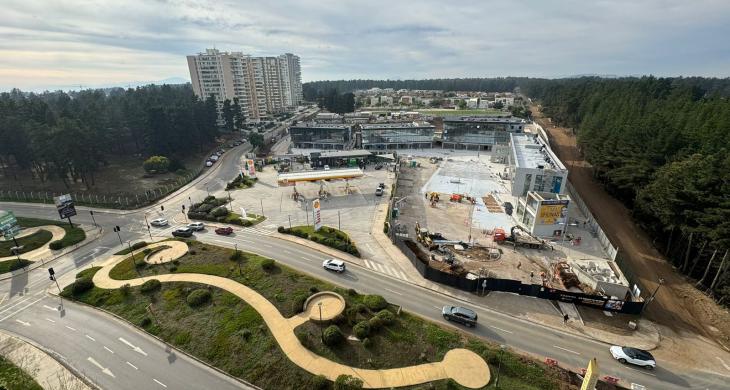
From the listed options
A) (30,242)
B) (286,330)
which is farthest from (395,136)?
(30,242)

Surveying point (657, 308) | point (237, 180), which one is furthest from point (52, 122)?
point (657, 308)

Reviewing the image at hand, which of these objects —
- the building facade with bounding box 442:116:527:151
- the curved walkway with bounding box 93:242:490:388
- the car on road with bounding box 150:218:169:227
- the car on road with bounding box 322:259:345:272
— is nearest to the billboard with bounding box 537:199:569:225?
the curved walkway with bounding box 93:242:490:388

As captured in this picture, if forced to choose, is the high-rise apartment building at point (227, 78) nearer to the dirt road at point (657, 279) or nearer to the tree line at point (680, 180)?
the tree line at point (680, 180)

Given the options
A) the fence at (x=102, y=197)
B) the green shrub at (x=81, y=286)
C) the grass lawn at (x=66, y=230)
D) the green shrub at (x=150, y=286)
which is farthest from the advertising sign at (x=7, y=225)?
the green shrub at (x=150, y=286)

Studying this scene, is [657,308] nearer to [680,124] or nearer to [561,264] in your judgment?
[561,264]

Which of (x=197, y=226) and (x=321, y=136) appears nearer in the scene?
(x=197, y=226)

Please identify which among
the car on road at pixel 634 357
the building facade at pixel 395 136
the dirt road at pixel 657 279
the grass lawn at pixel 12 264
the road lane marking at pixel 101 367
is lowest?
the dirt road at pixel 657 279

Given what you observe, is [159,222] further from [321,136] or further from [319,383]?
[321,136]
